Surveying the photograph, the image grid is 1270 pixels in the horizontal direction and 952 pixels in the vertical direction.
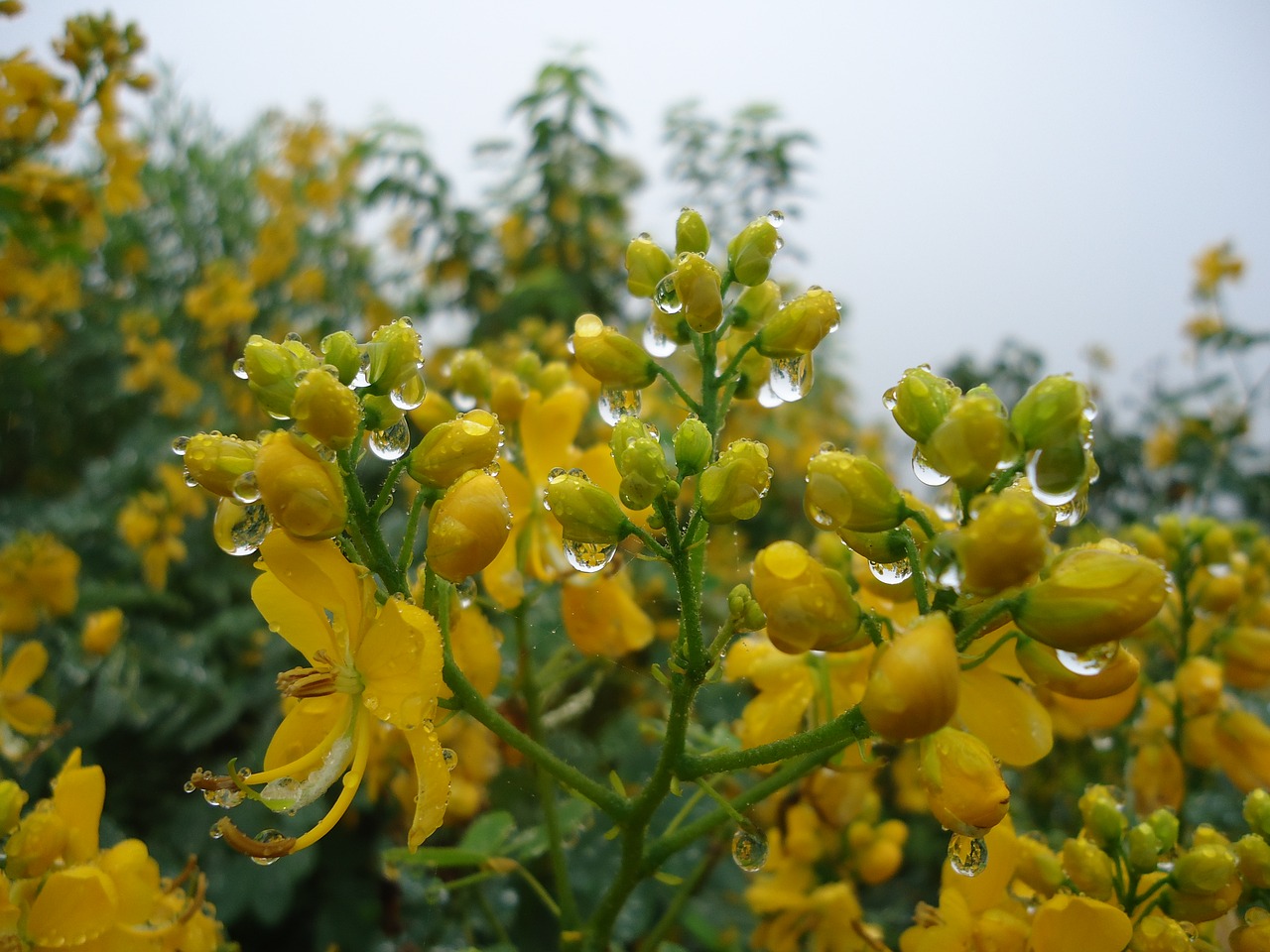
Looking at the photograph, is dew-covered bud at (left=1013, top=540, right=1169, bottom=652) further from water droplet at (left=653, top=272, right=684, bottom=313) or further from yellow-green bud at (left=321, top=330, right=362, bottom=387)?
yellow-green bud at (left=321, top=330, right=362, bottom=387)

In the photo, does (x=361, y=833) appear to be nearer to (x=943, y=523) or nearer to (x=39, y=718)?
(x=39, y=718)

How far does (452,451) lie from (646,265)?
0.38 metres

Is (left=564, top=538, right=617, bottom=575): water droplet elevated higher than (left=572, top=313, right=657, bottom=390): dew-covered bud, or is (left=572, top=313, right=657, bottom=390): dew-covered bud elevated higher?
(left=572, top=313, right=657, bottom=390): dew-covered bud

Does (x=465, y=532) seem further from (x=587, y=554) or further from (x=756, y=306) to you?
(x=756, y=306)

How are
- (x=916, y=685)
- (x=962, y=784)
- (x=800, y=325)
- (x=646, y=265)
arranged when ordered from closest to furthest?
(x=916, y=685) < (x=962, y=784) < (x=800, y=325) < (x=646, y=265)

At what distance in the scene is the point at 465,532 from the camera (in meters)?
0.77

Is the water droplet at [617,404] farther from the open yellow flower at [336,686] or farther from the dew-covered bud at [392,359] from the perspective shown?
the open yellow flower at [336,686]

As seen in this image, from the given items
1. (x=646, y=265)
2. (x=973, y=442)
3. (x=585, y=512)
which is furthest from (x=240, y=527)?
(x=973, y=442)

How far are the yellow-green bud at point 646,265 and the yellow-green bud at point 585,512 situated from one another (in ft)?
1.09

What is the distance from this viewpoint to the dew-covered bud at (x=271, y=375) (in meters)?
0.80

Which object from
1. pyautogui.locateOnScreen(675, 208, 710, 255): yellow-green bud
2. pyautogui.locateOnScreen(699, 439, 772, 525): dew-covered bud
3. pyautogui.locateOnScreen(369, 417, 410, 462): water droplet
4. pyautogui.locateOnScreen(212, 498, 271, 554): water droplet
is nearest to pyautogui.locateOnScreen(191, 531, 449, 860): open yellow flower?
pyautogui.locateOnScreen(212, 498, 271, 554): water droplet

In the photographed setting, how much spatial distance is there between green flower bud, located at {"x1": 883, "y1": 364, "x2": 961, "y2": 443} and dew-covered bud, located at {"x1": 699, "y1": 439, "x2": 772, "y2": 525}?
129mm

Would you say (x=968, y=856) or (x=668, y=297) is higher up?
(x=668, y=297)

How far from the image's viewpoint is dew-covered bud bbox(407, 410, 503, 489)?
0.82 metres
